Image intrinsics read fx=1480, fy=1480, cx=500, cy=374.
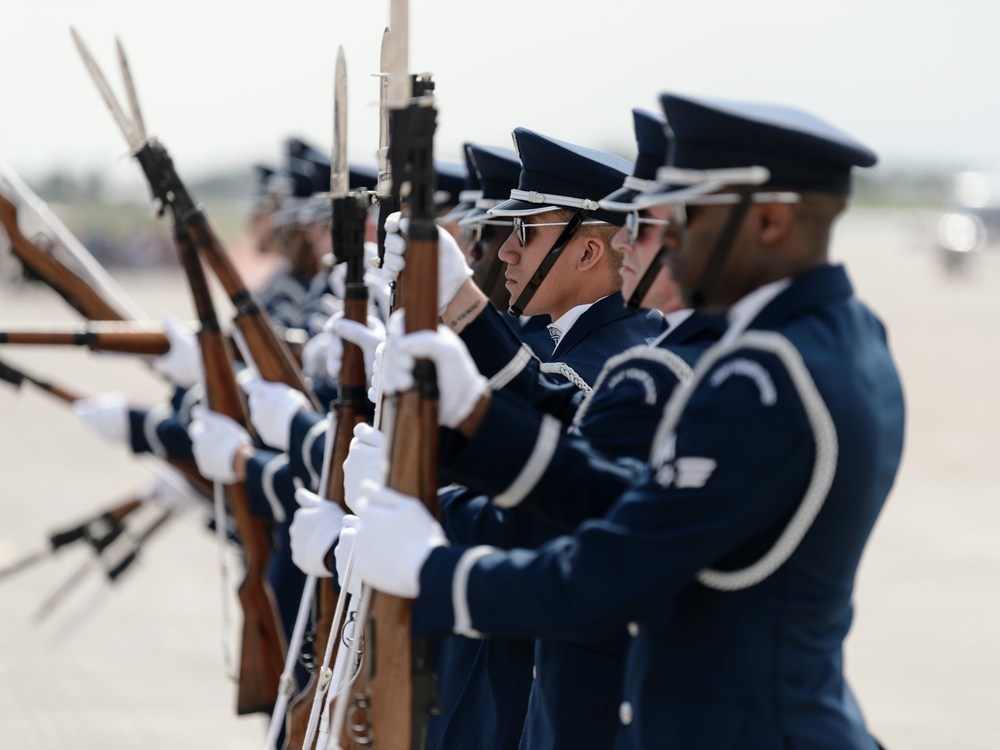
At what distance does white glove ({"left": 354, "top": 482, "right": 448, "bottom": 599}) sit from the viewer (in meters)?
2.24

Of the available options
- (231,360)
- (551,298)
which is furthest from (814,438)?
(231,360)

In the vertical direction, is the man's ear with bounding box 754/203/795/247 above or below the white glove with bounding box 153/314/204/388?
above

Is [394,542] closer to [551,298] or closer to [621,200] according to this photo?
[621,200]

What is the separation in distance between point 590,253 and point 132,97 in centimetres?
162

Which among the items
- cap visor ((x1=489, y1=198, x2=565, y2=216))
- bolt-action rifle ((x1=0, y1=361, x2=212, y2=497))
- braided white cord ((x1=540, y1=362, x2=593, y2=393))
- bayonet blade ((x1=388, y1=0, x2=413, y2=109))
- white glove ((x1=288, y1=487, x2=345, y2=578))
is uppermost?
bayonet blade ((x1=388, y1=0, x2=413, y2=109))

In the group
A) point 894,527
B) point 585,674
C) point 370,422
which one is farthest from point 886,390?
point 894,527

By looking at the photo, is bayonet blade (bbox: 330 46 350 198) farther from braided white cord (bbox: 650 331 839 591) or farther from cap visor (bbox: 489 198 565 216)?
braided white cord (bbox: 650 331 839 591)

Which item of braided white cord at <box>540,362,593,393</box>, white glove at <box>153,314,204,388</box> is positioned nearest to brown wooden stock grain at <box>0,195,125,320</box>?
white glove at <box>153,314,204,388</box>

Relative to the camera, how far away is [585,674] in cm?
283

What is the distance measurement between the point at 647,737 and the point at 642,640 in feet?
0.49

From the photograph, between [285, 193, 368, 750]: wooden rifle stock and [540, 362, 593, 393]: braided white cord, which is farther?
[285, 193, 368, 750]: wooden rifle stock

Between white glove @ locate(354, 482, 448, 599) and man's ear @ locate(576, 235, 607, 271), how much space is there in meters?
1.44

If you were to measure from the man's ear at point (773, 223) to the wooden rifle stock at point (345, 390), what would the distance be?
1431mm

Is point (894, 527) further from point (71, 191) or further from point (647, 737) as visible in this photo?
point (71, 191)
